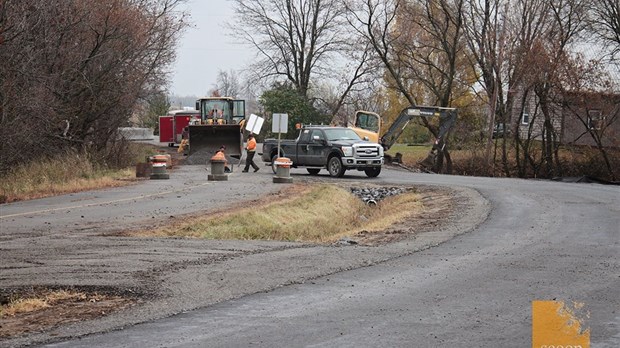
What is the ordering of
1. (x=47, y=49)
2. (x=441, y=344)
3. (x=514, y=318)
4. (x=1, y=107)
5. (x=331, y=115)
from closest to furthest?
(x=441, y=344), (x=514, y=318), (x=1, y=107), (x=47, y=49), (x=331, y=115)

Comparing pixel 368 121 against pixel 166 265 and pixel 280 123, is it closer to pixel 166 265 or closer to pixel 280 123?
pixel 280 123

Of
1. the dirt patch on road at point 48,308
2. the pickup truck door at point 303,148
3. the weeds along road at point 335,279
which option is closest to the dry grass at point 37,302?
the dirt patch on road at point 48,308

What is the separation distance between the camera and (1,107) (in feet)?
85.2

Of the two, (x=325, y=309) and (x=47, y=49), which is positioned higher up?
(x=47, y=49)

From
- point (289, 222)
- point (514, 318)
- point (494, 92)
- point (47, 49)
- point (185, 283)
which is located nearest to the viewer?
point (514, 318)

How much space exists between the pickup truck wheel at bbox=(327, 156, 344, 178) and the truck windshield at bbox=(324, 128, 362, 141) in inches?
36.4

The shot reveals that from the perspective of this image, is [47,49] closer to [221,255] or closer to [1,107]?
[1,107]

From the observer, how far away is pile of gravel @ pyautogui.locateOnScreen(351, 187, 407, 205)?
1130 inches

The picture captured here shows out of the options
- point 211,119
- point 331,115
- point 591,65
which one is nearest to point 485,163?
point 591,65

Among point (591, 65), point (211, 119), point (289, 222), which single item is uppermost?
point (591, 65)

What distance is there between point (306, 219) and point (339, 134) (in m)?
12.6

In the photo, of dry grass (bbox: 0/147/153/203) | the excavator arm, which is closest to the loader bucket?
dry grass (bbox: 0/147/153/203)

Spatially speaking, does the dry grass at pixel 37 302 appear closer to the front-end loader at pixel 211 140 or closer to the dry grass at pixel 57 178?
the dry grass at pixel 57 178

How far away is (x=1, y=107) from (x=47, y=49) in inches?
168
